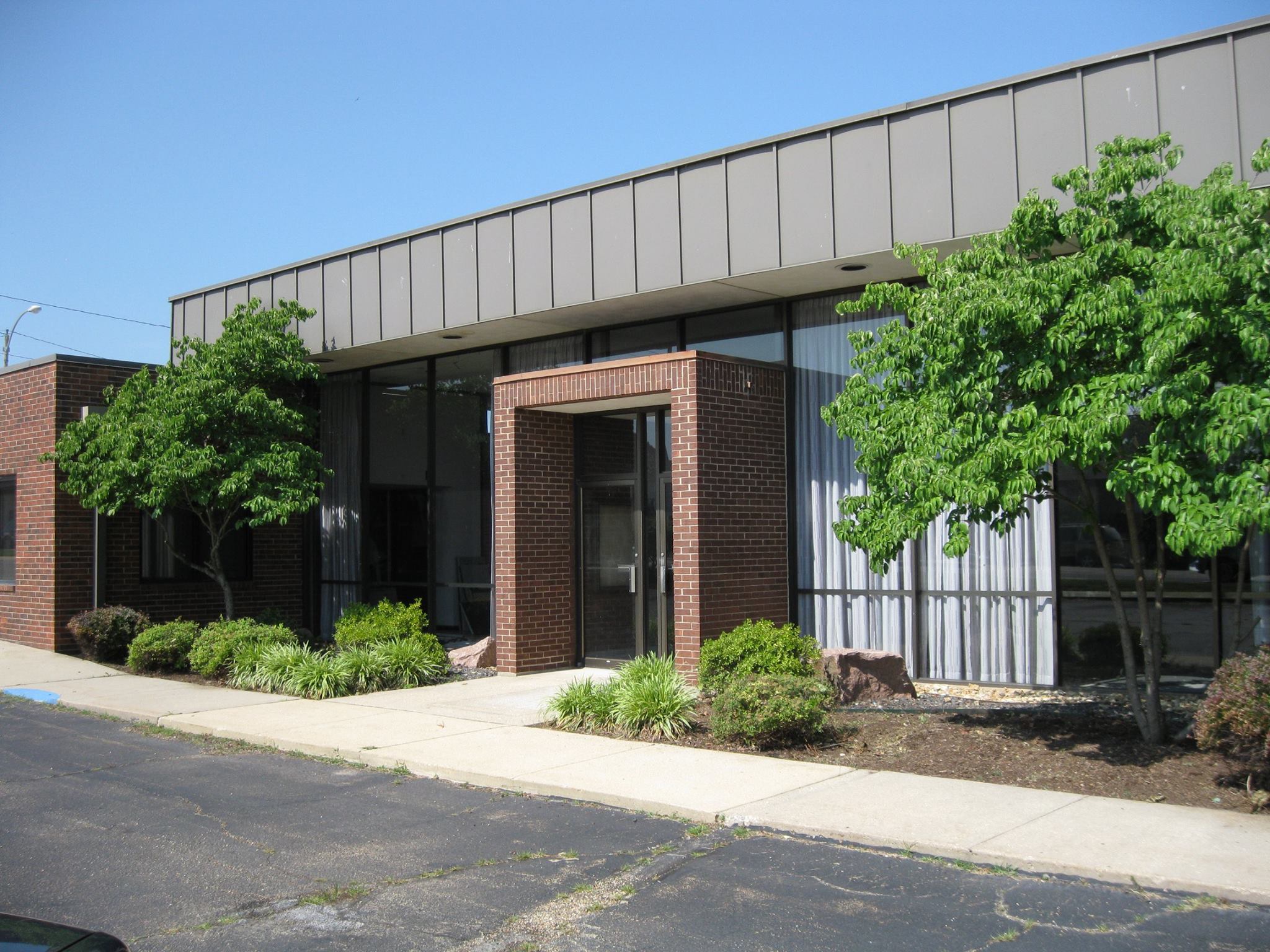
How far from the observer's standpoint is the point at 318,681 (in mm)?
13031

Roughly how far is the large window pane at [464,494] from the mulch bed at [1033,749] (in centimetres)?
638

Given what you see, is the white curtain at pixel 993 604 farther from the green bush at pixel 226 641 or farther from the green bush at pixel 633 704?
the green bush at pixel 226 641

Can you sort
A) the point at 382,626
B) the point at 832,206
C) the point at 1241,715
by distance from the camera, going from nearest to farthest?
the point at 1241,715
the point at 832,206
the point at 382,626

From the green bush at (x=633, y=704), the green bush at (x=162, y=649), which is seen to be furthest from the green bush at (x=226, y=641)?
the green bush at (x=633, y=704)

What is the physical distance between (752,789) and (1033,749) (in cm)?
245

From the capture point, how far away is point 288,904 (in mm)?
5766

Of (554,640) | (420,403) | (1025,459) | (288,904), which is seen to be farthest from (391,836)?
(420,403)

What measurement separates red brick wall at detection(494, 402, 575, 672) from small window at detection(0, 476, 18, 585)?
8.84 meters

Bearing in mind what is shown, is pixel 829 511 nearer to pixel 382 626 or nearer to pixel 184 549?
pixel 382 626

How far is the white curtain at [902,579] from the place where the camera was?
11656 mm

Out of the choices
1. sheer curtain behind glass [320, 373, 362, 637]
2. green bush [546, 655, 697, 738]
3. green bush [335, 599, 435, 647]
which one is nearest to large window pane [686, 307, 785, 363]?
green bush [546, 655, 697, 738]

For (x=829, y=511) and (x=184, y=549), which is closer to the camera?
(x=829, y=511)

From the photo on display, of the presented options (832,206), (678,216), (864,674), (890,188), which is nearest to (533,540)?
(678,216)

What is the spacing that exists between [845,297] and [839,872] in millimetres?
8126
